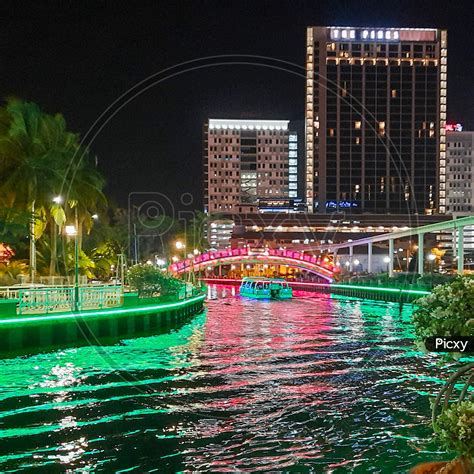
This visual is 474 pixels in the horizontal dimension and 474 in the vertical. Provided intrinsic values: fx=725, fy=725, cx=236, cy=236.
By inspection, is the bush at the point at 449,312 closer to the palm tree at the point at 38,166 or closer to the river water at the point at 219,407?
the river water at the point at 219,407

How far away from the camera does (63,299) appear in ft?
115

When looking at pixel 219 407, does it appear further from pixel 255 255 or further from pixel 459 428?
pixel 255 255

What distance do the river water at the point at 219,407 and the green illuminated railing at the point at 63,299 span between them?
2.98 m

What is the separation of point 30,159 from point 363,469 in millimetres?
42733

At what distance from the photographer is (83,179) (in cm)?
5944

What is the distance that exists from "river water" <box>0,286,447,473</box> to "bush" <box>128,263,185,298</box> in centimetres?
1264

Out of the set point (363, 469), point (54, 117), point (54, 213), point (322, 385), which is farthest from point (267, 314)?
point (363, 469)

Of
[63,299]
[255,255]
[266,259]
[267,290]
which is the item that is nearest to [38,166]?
[63,299]

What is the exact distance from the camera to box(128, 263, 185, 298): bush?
157 ft

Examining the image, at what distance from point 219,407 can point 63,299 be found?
17472 mm

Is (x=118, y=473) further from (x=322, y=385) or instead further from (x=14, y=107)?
(x=14, y=107)

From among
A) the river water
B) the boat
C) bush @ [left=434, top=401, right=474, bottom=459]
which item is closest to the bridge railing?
the boat

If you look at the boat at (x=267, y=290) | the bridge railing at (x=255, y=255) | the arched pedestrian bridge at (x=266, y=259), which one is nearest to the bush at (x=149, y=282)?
the boat at (x=267, y=290)

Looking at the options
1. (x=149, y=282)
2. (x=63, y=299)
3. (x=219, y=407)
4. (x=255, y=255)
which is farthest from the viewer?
(x=255, y=255)
